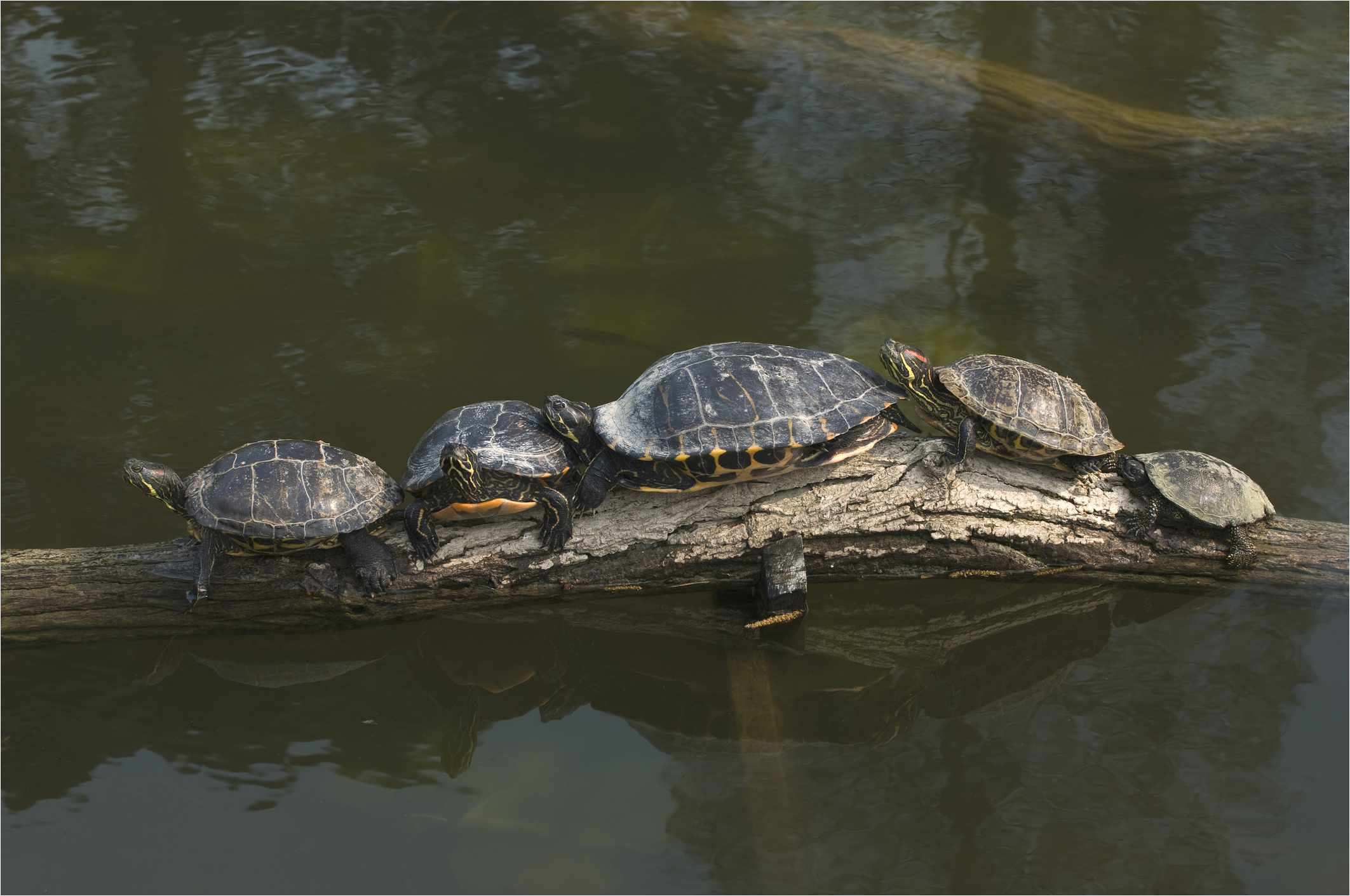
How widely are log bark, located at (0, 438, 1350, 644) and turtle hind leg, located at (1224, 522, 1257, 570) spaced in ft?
0.14

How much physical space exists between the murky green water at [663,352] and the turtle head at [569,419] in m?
0.91

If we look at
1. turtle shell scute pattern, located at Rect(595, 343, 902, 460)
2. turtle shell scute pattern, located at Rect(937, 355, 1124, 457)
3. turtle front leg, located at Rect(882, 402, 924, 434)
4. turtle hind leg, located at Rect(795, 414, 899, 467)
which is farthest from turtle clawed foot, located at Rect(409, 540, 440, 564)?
turtle shell scute pattern, located at Rect(937, 355, 1124, 457)

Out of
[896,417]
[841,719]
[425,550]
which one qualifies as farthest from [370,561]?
[896,417]

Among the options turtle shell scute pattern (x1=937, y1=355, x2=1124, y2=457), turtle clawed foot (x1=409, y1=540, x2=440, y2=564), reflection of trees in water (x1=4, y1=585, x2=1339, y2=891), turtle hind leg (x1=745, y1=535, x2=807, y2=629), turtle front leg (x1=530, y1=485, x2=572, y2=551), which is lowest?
reflection of trees in water (x1=4, y1=585, x2=1339, y2=891)

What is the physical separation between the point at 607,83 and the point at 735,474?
739 cm

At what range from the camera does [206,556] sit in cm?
447

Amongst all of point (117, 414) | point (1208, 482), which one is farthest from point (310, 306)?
point (1208, 482)

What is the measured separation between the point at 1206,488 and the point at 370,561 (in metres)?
3.72

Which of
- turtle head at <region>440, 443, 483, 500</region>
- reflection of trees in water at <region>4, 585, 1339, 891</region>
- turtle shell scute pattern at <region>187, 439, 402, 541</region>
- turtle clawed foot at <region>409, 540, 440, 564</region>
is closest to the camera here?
reflection of trees in water at <region>4, 585, 1339, 891</region>

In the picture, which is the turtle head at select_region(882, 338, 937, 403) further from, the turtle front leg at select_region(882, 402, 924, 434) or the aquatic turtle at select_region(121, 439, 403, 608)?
the aquatic turtle at select_region(121, 439, 403, 608)

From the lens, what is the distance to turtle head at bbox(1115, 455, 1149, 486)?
483cm

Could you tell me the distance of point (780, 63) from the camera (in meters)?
11.1

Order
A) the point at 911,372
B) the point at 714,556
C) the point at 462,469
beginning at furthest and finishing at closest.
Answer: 1. the point at 911,372
2. the point at 714,556
3. the point at 462,469

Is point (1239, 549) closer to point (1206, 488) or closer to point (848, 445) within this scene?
point (1206, 488)
